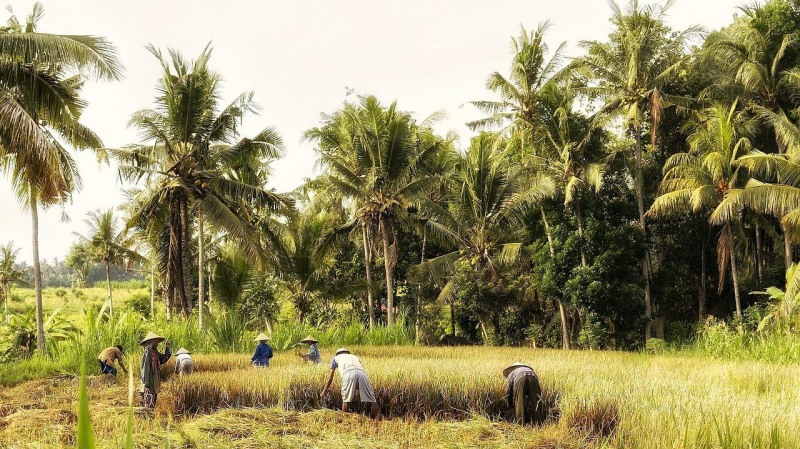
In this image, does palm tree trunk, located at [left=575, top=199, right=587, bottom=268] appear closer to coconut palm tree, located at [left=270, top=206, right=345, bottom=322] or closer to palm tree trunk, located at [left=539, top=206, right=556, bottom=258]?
palm tree trunk, located at [left=539, top=206, right=556, bottom=258]

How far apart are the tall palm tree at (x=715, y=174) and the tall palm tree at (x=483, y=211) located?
3967 mm

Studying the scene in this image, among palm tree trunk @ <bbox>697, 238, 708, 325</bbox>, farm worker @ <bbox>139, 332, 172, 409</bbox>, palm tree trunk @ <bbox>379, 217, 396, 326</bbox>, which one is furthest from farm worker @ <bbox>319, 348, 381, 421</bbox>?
palm tree trunk @ <bbox>697, 238, 708, 325</bbox>

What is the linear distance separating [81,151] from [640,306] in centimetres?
1650

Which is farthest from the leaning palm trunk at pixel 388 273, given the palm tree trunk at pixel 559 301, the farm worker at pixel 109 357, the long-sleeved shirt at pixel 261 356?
the farm worker at pixel 109 357

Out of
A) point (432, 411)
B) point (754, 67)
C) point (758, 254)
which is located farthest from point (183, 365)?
point (758, 254)

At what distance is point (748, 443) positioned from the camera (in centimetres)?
504

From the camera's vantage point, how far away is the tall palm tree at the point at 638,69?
66.1ft

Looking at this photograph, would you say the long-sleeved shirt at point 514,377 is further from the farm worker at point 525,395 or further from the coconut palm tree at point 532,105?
the coconut palm tree at point 532,105

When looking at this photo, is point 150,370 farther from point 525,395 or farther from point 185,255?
point 185,255

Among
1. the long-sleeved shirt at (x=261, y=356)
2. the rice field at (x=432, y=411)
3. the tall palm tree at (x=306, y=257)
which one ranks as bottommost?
the rice field at (x=432, y=411)

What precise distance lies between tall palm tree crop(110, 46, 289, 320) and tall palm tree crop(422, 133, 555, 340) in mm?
6883

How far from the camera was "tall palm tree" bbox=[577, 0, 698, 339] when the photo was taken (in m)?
20.2

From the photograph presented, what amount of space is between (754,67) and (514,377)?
16959 millimetres

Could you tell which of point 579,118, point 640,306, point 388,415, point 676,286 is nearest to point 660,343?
point 640,306
